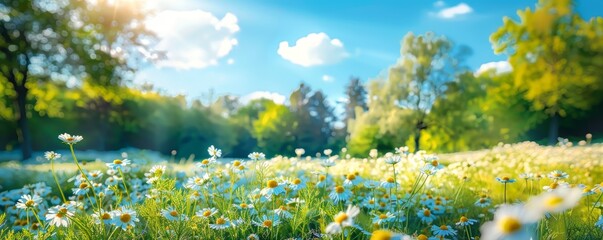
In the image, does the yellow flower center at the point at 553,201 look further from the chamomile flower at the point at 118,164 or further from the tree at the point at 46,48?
the tree at the point at 46,48

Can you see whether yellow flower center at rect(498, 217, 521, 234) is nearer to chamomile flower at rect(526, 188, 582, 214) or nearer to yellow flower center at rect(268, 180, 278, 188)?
chamomile flower at rect(526, 188, 582, 214)

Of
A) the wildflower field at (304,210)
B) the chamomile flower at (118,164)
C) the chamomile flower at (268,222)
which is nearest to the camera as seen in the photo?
the wildflower field at (304,210)

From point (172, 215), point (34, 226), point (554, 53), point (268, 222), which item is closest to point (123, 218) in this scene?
point (172, 215)

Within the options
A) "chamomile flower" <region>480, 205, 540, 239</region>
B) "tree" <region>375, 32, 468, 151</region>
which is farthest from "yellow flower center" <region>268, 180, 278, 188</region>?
"tree" <region>375, 32, 468, 151</region>

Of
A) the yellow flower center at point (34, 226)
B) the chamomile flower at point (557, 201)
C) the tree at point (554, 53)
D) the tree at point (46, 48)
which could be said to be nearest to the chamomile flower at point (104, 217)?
the yellow flower center at point (34, 226)

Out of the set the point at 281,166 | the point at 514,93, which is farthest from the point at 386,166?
the point at 514,93

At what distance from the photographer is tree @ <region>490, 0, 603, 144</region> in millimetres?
22859

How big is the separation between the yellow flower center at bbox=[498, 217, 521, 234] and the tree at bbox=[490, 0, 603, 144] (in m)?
24.6

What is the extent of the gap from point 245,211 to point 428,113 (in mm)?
20750

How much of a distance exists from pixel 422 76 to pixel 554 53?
7.32 metres

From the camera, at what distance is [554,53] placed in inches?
911

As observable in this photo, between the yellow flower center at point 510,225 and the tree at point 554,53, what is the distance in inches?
968

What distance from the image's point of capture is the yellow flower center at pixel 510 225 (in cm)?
103

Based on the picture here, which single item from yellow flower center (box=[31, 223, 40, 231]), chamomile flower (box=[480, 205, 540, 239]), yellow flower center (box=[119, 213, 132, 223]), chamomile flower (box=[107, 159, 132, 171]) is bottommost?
yellow flower center (box=[31, 223, 40, 231])
